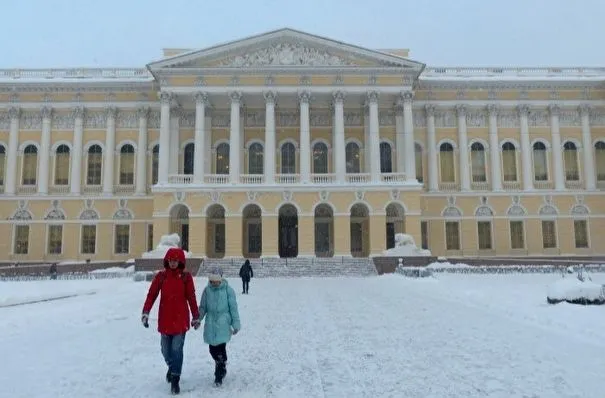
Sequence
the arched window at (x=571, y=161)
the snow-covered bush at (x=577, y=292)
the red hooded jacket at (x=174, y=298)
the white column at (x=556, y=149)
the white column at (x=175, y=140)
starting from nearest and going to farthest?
the red hooded jacket at (x=174, y=298) < the snow-covered bush at (x=577, y=292) < the white column at (x=175, y=140) < the white column at (x=556, y=149) < the arched window at (x=571, y=161)

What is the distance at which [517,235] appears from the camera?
1567 inches

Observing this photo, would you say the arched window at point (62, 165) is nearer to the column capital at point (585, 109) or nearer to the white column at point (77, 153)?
the white column at point (77, 153)

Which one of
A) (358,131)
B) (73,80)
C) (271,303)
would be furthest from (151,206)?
(271,303)

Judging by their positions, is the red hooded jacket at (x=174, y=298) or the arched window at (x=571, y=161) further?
the arched window at (x=571, y=161)

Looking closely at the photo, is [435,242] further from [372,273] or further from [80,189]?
[80,189]

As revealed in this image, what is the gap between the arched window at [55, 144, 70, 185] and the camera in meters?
40.2

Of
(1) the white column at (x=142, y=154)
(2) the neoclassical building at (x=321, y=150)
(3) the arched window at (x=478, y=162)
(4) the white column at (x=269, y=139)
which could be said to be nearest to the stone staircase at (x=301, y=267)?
(2) the neoclassical building at (x=321, y=150)

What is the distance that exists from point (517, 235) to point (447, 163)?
7536 millimetres

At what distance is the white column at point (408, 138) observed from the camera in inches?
1421

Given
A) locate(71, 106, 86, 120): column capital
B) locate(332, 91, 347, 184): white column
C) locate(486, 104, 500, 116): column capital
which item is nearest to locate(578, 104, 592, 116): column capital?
locate(486, 104, 500, 116): column capital

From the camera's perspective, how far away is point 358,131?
40469 millimetres

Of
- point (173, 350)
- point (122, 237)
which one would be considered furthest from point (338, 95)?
point (173, 350)

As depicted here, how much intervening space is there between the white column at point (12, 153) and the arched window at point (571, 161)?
42.1m

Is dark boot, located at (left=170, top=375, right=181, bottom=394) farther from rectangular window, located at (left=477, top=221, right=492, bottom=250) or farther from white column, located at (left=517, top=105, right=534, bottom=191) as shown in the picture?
white column, located at (left=517, top=105, right=534, bottom=191)
